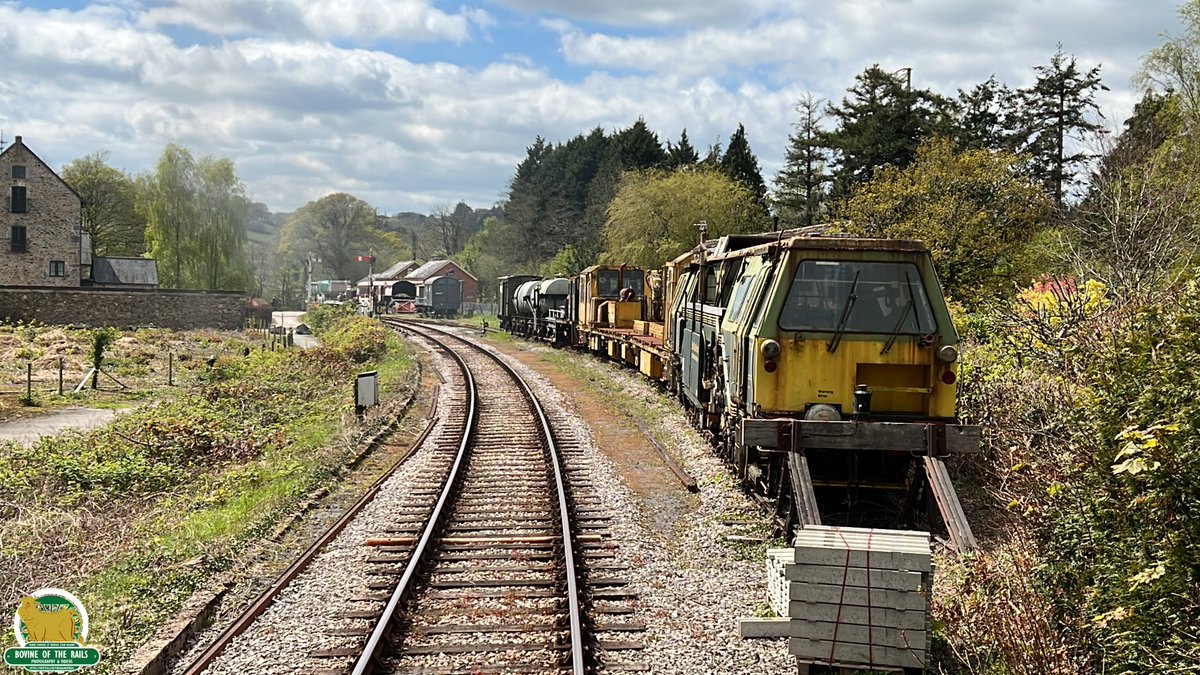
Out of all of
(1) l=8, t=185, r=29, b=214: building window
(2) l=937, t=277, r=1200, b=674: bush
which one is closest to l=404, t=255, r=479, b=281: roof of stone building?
(1) l=8, t=185, r=29, b=214: building window

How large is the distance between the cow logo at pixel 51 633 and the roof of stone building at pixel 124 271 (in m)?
56.7

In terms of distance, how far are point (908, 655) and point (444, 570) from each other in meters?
4.15

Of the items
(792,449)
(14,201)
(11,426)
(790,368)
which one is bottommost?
(11,426)

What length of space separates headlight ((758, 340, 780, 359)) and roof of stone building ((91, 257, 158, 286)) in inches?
2195

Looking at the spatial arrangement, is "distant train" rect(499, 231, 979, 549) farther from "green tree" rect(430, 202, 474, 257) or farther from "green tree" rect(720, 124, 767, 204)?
"green tree" rect(430, 202, 474, 257)

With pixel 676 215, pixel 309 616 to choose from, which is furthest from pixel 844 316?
pixel 676 215

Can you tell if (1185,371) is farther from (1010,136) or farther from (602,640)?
(1010,136)

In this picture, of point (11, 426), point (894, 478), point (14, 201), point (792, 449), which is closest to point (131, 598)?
point (792, 449)

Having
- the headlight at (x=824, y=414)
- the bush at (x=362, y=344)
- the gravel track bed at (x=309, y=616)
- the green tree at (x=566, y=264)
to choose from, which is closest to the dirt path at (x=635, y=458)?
the headlight at (x=824, y=414)

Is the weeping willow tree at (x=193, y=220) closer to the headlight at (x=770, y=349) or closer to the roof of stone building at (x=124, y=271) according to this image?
the roof of stone building at (x=124, y=271)

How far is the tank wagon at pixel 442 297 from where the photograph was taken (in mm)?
72250

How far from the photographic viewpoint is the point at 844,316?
364 inches

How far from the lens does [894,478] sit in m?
9.70

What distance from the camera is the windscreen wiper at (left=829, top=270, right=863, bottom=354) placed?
361 inches
